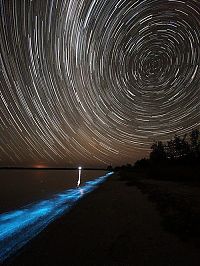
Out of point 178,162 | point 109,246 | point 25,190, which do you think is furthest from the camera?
point 178,162

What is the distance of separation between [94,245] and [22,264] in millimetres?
2774

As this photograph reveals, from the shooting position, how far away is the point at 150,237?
1055cm

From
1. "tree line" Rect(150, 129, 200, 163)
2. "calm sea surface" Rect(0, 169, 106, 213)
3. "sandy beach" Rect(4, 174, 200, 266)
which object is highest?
"tree line" Rect(150, 129, 200, 163)

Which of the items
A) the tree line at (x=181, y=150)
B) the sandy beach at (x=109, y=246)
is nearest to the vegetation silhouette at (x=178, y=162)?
the tree line at (x=181, y=150)

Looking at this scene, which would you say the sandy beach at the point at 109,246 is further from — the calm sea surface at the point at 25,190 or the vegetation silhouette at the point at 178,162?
the vegetation silhouette at the point at 178,162

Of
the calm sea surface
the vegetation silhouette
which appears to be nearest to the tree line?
the vegetation silhouette

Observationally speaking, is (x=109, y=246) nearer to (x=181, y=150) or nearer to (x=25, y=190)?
(x=25, y=190)

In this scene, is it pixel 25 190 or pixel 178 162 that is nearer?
pixel 25 190

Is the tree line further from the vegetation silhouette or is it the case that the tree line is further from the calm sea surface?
the calm sea surface

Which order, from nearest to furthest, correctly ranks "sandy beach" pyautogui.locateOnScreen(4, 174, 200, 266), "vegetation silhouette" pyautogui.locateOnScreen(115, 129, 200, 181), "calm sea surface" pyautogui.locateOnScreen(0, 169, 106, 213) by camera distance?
"sandy beach" pyautogui.locateOnScreen(4, 174, 200, 266) → "calm sea surface" pyautogui.locateOnScreen(0, 169, 106, 213) → "vegetation silhouette" pyautogui.locateOnScreen(115, 129, 200, 181)

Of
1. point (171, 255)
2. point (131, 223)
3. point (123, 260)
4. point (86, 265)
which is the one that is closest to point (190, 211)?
point (131, 223)

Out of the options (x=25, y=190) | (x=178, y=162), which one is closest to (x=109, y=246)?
(x=25, y=190)

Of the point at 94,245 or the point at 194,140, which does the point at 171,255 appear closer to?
the point at 94,245

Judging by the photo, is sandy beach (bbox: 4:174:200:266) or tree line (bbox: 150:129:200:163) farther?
tree line (bbox: 150:129:200:163)
